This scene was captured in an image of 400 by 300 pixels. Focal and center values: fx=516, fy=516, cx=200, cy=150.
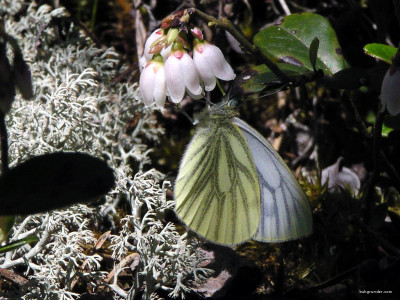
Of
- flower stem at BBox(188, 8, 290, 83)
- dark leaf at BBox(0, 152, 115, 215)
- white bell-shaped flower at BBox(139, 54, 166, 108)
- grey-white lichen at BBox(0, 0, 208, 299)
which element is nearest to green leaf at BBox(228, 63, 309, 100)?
flower stem at BBox(188, 8, 290, 83)

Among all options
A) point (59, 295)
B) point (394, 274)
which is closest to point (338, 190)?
point (394, 274)

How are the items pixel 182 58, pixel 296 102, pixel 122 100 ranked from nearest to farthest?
pixel 182 58
pixel 122 100
pixel 296 102

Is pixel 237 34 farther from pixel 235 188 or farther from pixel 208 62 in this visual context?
pixel 235 188

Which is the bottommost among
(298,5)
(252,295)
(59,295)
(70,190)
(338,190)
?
(338,190)

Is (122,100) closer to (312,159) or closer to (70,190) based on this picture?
(312,159)

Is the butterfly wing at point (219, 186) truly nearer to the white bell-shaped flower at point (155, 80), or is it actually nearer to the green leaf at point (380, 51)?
the white bell-shaped flower at point (155, 80)
